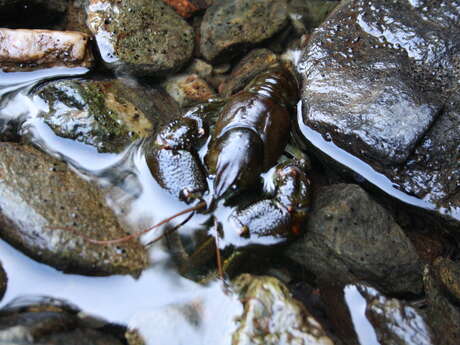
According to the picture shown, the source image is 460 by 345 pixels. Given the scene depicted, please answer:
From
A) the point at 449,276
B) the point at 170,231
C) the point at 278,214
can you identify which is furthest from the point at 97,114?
the point at 449,276

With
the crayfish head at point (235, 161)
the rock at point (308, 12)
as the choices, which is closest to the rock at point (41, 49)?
the crayfish head at point (235, 161)

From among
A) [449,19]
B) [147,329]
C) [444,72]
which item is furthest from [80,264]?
[449,19]

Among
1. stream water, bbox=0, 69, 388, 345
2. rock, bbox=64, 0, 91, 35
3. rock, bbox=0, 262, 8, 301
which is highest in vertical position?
rock, bbox=64, 0, 91, 35

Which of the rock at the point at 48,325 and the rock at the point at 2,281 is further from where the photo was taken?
the rock at the point at 2,281

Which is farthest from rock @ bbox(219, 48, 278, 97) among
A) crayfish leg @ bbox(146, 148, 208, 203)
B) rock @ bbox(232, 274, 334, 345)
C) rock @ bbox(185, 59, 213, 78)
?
rock @ bbox(232, 274, 334, 345)

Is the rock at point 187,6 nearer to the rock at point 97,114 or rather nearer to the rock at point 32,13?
the rock at point 32,13

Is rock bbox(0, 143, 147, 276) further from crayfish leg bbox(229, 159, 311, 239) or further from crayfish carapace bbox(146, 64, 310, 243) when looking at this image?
crayfish leg bbox(229, 159, 311, 239)

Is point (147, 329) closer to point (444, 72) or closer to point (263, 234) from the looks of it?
point (263, 234)
